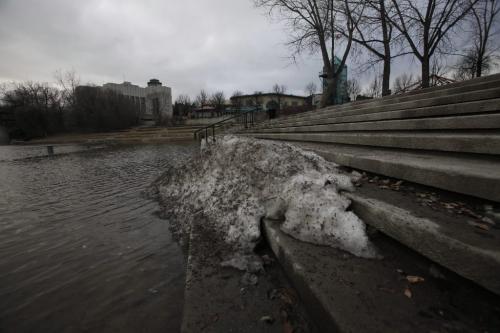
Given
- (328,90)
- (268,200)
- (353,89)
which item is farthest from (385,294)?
(353,89)

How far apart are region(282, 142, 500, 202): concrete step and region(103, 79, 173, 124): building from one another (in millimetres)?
79666

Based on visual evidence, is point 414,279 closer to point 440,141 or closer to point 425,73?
point 440,141

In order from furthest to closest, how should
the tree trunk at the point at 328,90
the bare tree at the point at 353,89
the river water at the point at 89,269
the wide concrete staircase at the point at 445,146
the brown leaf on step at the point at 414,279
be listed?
1. the bare tree at the point at 353,89
2. the tree trunk at the point at 328,90
3. the river water at the point at 89,269
4. the wide concrete staircase at the point at 445,146
5. the brown leaf on step at the point at 414,279

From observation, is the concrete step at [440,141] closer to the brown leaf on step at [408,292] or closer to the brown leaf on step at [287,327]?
the brown leaf on step at [408,292]

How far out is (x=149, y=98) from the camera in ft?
271

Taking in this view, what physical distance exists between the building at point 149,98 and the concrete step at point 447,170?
79666 millimetres

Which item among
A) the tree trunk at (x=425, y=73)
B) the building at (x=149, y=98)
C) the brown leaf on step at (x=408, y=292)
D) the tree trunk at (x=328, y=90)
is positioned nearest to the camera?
the brown leaf on step at (x=408, y=292)

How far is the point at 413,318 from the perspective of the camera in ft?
4.10

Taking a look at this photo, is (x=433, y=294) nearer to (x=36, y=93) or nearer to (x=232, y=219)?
(x=232, y=219)

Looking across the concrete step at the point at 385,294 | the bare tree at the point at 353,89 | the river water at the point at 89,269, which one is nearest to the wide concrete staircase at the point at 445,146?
the concrete step at the point at 385,294

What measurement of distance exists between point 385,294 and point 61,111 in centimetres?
7741

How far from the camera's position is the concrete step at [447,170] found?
5.49ft

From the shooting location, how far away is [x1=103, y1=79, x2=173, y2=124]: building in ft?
257

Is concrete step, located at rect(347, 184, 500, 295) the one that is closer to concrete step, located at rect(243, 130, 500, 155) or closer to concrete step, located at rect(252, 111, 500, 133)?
concrete step, located at rect(243, 130, 500, 155)
